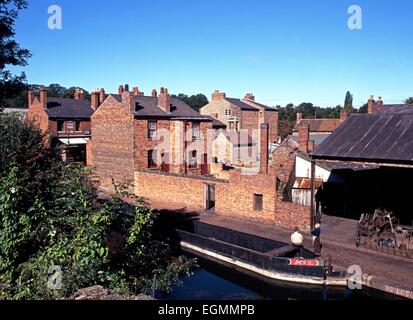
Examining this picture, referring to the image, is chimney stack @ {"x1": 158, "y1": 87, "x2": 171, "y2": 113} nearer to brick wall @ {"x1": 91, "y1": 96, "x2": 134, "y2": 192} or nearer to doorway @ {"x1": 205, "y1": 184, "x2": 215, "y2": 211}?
brick wall @ {"x1": 91, "y1": 96, "x2": 134, "y2": 192}

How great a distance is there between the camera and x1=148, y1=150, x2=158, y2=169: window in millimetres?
31641

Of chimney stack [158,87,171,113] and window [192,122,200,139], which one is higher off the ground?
chimney stack [158,87,171,113]

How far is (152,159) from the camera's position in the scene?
104ft

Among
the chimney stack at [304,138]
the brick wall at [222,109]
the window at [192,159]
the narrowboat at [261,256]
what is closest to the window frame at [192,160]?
the window at [192,159]

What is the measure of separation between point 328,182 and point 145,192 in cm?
1347

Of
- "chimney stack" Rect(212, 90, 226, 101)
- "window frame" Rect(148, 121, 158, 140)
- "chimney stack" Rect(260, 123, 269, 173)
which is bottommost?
"chimney stack" Rect(260, 123, 269, 173)

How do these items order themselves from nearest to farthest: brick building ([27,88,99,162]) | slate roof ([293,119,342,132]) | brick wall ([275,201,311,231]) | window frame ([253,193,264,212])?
brick wall ([275,201,311,231]), window frame ([253,193,264,212]), brick building ([27,88,99,162]), slate roof ([293,119,342,132])

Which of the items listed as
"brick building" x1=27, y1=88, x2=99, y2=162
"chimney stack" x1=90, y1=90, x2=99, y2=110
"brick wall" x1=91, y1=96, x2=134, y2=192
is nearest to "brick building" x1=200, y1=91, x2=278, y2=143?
"brick building" x1=27, y1=88, x2=99, y2=162

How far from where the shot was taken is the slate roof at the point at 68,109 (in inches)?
1597

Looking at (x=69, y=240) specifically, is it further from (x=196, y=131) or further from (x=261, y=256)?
(x=196, y=131)

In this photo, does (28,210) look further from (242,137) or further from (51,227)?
(242,137)

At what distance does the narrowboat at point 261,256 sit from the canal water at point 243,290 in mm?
273

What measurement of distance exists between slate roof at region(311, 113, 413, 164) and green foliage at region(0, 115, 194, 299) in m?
9.59
